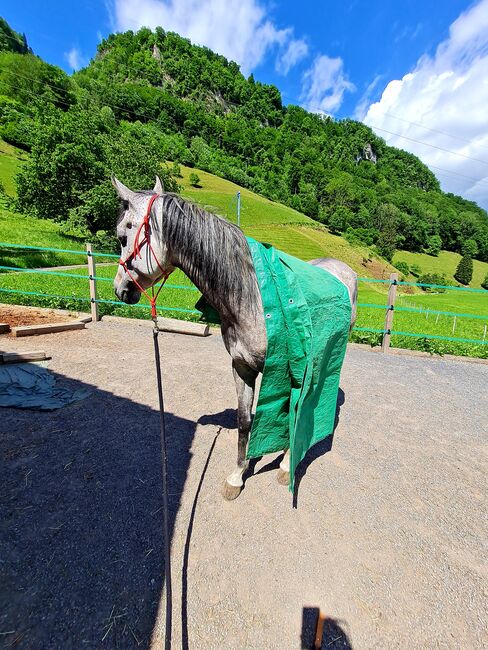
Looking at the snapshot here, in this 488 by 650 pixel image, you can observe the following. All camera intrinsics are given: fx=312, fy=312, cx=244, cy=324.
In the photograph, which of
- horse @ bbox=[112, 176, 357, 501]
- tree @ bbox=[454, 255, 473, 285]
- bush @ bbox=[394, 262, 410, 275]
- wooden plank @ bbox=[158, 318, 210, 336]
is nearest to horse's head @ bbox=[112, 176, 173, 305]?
horse @ bbox=[112, 176, 357, 501]

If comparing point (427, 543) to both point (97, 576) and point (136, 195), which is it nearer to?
point (97, 576)

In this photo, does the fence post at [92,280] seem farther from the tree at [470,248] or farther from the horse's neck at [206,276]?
the tree at [470,248]

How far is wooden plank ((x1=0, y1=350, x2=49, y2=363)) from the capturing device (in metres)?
4.22

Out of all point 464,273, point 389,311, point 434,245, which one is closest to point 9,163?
point 389,311

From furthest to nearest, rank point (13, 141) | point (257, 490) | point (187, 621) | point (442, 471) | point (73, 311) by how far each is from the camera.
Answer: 1. point (13, 141)
2. point (73, 311)
3. point (442, 471)
4. point (257, 490)
5. point (187, 621)

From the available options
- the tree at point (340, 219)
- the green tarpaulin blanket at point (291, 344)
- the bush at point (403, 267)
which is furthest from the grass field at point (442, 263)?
the green tarpaulin blanket at point (291, 344)

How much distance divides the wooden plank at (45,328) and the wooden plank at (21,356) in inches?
47.0

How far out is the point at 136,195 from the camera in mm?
1859

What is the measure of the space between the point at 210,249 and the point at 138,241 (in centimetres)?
43

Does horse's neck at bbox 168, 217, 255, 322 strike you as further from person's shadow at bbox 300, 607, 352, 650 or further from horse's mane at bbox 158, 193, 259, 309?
person's shadow at bbox 300, 607, 352, 650

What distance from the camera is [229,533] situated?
6.78ft

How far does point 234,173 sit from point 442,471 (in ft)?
262

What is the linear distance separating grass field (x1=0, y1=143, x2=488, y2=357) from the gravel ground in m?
2.10

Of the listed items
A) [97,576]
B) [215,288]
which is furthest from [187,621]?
[215,288]
